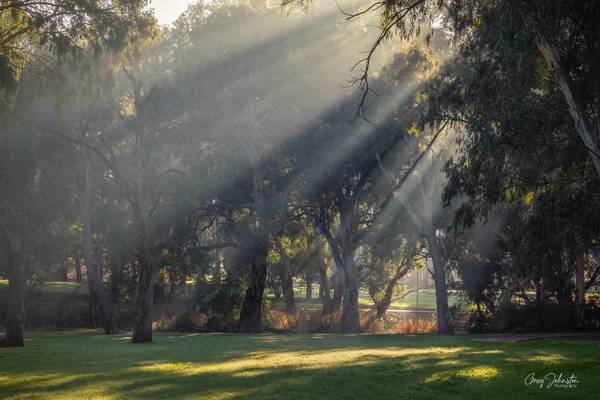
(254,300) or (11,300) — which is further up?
(11,300)

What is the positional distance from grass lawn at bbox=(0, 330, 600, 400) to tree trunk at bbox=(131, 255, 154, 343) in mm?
6198

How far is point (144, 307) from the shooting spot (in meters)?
24.2

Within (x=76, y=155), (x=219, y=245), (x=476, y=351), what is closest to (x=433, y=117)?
(x=476, y=351)

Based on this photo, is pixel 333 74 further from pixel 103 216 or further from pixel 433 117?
pixel 103 216

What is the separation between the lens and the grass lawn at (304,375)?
1020cm

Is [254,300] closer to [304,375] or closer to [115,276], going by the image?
[115,276]

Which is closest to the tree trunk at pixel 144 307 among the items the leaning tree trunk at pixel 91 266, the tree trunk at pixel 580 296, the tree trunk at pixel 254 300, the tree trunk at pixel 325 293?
the leaning tree trunk at pixel 91 266

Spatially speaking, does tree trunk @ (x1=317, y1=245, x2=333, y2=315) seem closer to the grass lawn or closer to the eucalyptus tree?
the eucalyptus tree

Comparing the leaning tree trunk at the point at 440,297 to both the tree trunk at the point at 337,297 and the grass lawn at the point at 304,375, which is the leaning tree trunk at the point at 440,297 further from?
the grass lawn at the point at 304,375

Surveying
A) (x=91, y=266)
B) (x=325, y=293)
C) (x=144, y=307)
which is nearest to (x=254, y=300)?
(x=325, y=293)

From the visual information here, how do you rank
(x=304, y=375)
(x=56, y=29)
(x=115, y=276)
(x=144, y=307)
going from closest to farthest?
(x=304, y=375) < (x=56, y=29) < (x=144, y=307) < (x=115, y=276)

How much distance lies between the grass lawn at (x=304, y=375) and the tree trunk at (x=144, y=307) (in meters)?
6.20

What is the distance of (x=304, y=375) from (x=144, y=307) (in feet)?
44.3

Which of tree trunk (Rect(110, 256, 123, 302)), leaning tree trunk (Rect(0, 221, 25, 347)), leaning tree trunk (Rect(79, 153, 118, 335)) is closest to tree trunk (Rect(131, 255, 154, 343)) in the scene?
leaning tree trunk (Rect(0, 221, 25, 347))
